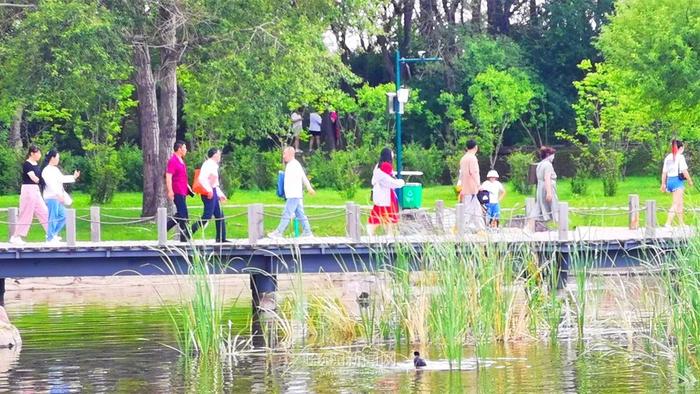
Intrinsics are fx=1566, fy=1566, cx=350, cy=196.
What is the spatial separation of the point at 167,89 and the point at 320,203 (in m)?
5.80

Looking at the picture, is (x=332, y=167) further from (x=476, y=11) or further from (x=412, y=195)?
(x=412, y=195)

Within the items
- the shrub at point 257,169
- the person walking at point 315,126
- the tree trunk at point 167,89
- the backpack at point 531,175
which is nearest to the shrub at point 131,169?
the shrub at point 257,169

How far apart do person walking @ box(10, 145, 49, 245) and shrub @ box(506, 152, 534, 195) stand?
18.6 metres

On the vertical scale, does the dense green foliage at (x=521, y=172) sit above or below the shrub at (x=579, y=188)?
above

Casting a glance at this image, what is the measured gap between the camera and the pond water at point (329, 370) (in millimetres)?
14453

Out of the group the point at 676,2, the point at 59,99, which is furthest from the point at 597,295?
the point at 676,2

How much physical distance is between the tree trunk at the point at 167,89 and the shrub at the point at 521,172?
1022 centimetres

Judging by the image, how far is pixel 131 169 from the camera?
44.6 meters

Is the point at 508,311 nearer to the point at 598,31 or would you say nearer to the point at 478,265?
the point at 478,265

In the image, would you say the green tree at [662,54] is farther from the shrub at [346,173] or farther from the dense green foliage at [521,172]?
the shrub at [346,173]

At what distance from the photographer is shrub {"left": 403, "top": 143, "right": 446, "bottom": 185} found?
4559 centimetres

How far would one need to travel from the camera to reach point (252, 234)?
845 inches

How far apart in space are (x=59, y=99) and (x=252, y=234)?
32.5 ft

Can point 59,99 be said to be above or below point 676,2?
below
